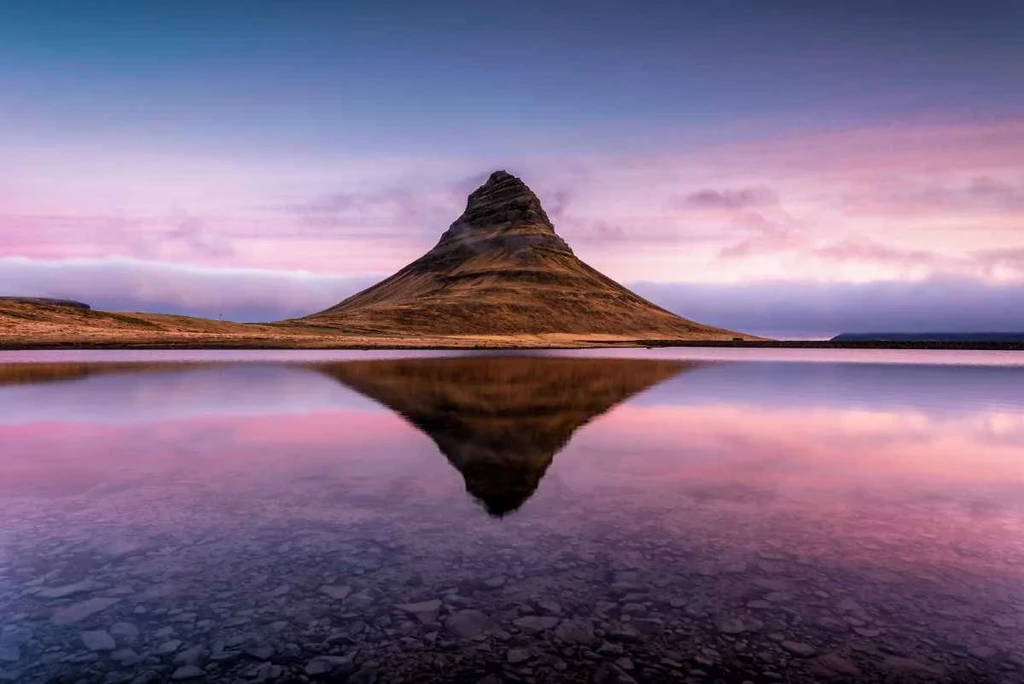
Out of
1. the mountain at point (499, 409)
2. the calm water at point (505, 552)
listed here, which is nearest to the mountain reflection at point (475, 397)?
the mountain at point (499, 409)

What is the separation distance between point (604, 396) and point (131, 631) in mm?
34371

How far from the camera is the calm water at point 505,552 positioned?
8.48m

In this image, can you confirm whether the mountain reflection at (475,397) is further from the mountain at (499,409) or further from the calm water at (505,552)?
the calm water at (505,552)

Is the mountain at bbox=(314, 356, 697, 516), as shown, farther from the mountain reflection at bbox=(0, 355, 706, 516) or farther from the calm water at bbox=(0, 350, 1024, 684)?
the calm water at bbox=(0, 350, 1024, 684)

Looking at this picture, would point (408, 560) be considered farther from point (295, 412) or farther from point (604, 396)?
point (604, 396)

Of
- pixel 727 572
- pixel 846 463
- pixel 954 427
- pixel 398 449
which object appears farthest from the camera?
pixel 954 427

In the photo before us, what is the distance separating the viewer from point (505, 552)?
486 inches

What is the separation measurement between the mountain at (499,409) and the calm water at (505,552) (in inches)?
9.3

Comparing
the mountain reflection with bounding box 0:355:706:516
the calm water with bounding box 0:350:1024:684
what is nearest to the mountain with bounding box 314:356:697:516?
the mountain reflection with bounding box 0:355:706:516

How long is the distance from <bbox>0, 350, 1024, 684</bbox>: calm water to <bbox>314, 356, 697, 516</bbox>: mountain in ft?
0.78

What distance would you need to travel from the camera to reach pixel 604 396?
136 feet

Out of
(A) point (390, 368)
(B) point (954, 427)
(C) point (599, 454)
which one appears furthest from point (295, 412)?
(A) point (390, 368)

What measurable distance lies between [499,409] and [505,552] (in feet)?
70.6

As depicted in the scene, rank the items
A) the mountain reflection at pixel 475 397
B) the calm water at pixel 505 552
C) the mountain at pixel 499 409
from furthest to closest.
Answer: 1. the mountain reflection at pixel 475 397
2. the mountain at pixel 499 409
3. the calm water at pixel 505 552
